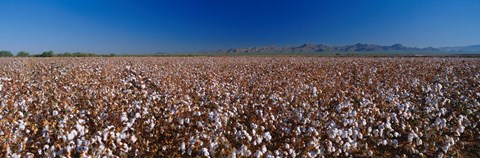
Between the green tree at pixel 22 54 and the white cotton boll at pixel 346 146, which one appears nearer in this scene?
the white cotton boll at pixel 346 146

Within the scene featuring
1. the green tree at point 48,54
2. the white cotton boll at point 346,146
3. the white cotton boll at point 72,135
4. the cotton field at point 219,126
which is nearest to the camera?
the white cotton boll at point 72,135

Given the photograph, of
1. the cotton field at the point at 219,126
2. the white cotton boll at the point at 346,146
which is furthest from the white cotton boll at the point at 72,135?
the white cotton boll at the point at 346,146

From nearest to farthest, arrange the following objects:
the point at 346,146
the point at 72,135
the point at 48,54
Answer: the point at 72,135, the point at 346,146, the point at 48,54

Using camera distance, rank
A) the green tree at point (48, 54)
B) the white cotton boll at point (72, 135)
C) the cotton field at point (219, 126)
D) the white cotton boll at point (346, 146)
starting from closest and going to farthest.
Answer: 1. the white cotton boll at point (72, 135)
2. the cotton field at point (219, 126)
3. the white cotton boll at point (346, 146)
4. the green tree at point (48, 54)

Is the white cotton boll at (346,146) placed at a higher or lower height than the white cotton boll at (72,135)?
lower

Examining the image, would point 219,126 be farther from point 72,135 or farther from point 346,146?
point 72,135

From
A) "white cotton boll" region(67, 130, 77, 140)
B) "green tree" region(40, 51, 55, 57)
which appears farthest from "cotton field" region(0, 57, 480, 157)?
"green tree" region(40, 51, 55, 57)

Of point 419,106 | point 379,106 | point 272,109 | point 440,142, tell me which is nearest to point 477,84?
point 419,106

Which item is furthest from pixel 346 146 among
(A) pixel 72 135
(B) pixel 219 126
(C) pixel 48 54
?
(C) pixel 48 54

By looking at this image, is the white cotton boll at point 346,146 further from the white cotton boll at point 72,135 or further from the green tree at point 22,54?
the green tree at point 22,54

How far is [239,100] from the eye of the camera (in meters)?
8.81

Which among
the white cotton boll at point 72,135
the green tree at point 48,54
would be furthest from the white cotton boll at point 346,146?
the green tree at point 48,54

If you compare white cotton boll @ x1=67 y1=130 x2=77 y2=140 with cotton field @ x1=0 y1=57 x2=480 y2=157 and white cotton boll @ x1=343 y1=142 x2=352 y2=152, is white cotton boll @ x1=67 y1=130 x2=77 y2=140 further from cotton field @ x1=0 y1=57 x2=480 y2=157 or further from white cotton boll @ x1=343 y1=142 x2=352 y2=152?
white cotton boll @ x1=343 y1=142 x2=352 y2=152

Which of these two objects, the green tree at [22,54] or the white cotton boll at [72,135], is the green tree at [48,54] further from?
the white cotton boll at [72,135]
